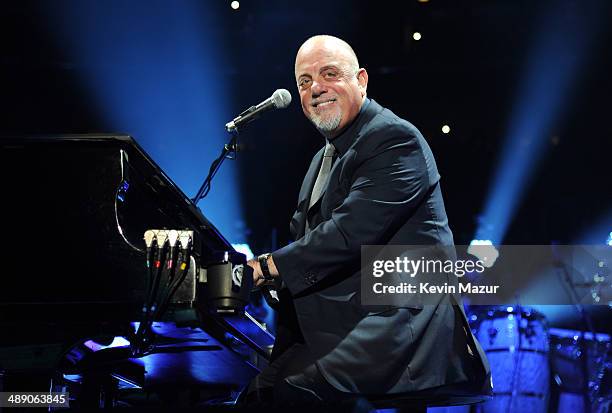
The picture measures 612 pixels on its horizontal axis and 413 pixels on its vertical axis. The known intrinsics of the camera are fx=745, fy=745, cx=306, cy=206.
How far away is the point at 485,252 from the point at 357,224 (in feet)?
13.9

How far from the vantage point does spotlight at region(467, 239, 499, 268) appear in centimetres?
614

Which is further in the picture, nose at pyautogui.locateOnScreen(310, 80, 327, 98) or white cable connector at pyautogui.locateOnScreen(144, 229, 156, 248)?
nose at pyautogui.locateOnScreen(310, 80, 327, 98)

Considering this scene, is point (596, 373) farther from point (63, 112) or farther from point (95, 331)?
point (63, 112)

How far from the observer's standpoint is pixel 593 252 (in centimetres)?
581

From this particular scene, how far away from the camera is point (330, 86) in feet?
9.41

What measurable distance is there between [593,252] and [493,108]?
2.33 meters

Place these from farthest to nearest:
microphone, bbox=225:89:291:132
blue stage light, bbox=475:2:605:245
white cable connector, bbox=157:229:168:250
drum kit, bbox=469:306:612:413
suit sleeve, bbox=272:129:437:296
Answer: blue stage light, bbox=475:2:605:245
drum kit, bbox=469:306:612:413
microphone, bbox=225:89:291:132
suit sleeve, bbox=272:129:437:296
white cable connector, bbox=157:229:168:250

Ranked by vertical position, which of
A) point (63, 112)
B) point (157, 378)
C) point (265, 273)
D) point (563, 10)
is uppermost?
point (563, 10)

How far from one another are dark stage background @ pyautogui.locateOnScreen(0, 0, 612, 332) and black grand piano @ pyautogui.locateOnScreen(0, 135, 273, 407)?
4.40 m

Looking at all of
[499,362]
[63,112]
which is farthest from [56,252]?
[63,112]

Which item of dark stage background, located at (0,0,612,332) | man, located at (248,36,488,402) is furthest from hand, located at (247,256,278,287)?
dark stage background, located at (0,0,612,332)

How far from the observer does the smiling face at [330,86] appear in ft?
9.37

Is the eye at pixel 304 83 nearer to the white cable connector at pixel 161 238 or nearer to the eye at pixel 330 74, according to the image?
the eye at pixel 330 74

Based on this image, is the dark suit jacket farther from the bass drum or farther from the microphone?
the bass drum
